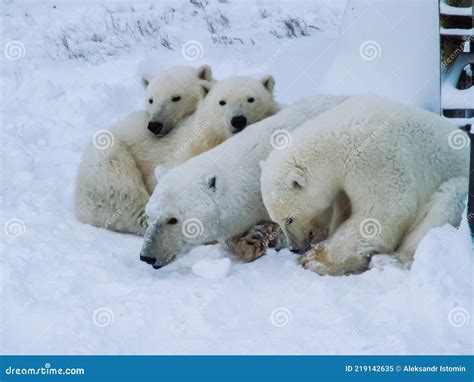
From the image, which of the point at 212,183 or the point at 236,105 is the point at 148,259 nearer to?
the point at 212,183

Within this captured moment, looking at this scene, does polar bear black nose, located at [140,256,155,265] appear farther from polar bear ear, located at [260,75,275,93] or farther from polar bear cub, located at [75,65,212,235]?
polar bear ear, located at [260,75,275,93]

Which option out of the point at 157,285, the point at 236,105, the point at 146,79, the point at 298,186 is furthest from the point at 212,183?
the point at 146,79

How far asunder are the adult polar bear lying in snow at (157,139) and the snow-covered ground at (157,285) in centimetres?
23

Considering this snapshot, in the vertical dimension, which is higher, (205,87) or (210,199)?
(205,87)

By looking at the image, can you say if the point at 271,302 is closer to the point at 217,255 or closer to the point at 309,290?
the point at 309,290

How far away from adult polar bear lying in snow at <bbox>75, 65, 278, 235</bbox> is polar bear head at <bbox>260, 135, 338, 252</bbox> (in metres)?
1.30

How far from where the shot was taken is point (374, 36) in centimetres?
752

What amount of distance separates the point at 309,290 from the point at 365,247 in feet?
2.12

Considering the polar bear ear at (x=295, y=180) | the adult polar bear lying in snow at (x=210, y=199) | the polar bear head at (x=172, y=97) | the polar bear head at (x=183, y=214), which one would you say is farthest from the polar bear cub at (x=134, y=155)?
the polar bear ear at (x=295, y=180)

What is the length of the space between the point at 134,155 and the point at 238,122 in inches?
39.8

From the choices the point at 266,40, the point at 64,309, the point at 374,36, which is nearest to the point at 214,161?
the point at 64,309

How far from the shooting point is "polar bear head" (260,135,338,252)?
5.02 metres

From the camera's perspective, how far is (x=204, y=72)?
7.16 meters

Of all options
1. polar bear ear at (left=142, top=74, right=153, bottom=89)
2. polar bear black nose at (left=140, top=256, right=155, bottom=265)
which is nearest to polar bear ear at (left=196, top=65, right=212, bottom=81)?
polar bear ear at (left=142, top=74, right=153, bottom=89)
